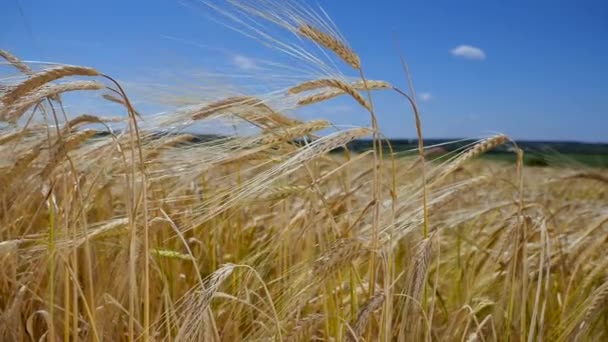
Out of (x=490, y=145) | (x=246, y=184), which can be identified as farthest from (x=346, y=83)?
(x=490, y=145)

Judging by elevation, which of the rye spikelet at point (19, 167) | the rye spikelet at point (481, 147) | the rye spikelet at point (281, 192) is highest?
the rye spikelet at point (481, 147)

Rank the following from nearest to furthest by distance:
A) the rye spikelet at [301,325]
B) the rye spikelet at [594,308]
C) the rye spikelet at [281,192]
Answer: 1. the rye spikelet at [301,325]
2. the rye spikelet at [594,308]
3. the rye spikelet at [281,192]

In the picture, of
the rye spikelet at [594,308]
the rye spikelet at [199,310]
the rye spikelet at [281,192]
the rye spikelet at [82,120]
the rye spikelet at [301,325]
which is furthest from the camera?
the rye spikelet at [281,192]

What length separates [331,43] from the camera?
5.37 ft

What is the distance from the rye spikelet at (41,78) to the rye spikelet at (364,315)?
2.36ft

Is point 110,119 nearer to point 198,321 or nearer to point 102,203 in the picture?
point 102,203

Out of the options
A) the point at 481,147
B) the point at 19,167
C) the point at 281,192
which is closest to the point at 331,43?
the point at 281,192

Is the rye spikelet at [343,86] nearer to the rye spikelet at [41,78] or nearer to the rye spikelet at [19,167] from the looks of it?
the rye spikelet at [41,78]

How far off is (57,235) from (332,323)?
0.77 m

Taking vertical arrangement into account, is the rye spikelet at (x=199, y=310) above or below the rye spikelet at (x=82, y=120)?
below

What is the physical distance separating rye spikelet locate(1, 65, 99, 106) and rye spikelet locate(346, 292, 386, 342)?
719mm

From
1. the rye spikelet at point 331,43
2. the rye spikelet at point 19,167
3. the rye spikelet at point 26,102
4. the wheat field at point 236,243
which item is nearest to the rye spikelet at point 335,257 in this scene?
the wheat field at point 236,243

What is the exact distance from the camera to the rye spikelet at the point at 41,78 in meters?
1.22

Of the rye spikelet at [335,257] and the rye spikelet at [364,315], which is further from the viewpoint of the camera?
the rye spikelet at [335,257]
